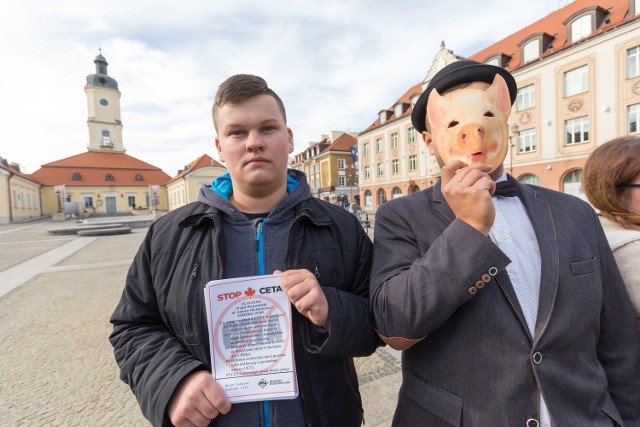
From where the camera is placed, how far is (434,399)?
4.43 feet

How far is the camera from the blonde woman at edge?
164cm

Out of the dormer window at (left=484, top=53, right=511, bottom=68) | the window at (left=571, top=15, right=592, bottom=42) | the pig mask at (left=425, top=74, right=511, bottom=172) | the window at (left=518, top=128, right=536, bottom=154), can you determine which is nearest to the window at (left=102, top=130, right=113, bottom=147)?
the dormer window at (left=484, top=53, right=511, bottom=68)

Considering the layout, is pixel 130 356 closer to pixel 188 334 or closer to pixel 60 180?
pixel 188 334

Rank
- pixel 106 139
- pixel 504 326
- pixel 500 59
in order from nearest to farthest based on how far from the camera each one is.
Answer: pixel 504 326 → pixel 500 59 → pixel 106 139

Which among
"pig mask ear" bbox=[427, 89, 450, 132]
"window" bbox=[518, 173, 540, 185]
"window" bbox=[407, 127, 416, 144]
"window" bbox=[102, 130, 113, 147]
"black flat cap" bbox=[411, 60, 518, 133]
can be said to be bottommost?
"pig mask ear" bbox=[427, 89, 450, 132]

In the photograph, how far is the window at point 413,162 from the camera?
106 ft

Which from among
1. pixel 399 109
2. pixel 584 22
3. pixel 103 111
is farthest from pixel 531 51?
pixel 103 111

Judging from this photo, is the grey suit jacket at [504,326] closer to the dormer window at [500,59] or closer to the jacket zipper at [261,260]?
the jacket zipper at [261,260]

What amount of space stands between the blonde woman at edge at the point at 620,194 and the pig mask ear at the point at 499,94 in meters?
0.82

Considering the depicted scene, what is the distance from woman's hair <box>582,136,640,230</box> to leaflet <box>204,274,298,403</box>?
6.13 feet

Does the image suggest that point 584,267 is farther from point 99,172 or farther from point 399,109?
point 99,172

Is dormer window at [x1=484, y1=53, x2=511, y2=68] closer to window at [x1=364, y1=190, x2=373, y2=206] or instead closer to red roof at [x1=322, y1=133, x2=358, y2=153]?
window at [x1=364, y1=190, x2=373, y2=206]

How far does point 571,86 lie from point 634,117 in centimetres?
410

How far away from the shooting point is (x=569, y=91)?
20.5 m
